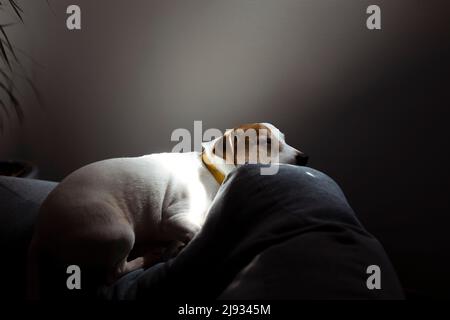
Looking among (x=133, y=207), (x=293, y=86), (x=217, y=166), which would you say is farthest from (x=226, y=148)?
(x=293, y=86)

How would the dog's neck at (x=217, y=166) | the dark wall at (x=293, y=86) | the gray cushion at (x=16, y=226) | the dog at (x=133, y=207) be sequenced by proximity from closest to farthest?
the dog at (x=133, y=207)
the gray cushion at (x=16, y=226)
the dog's neck at (x=217, y=166)
the dark wall at (x=293, y=86)

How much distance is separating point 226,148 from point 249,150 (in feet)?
0.24

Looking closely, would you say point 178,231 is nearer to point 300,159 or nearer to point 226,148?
point 226,148

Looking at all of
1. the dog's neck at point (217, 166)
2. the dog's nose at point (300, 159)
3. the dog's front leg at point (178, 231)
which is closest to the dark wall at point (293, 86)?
the dog's nose at point (300, 159)

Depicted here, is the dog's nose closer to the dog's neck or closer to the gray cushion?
the dog's neck

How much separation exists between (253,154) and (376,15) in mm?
708

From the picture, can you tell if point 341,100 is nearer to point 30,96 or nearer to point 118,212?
point 118,212

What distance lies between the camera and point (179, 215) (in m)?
1.17

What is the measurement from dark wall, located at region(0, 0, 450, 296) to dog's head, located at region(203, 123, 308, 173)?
0.41 meters

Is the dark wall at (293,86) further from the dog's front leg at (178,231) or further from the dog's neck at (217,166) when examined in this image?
the dog's front leg at (178,231)

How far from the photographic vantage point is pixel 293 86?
1647mm

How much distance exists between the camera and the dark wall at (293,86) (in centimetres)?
149

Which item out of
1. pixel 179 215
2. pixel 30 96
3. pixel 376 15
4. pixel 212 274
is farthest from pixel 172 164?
pixel 30 96

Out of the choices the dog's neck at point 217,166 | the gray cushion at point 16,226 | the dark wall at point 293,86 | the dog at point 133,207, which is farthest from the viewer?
the dark wall at point 293,86
